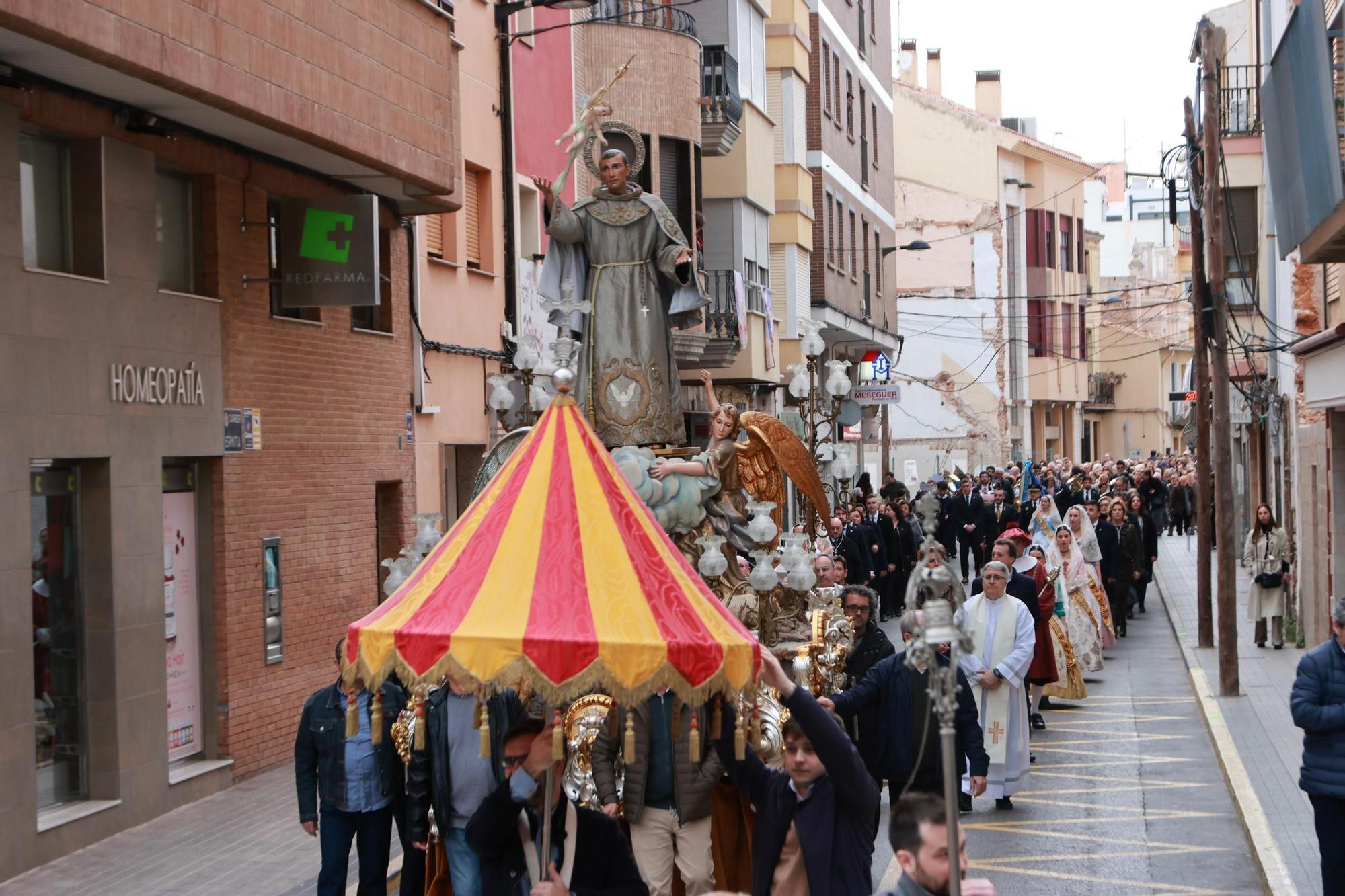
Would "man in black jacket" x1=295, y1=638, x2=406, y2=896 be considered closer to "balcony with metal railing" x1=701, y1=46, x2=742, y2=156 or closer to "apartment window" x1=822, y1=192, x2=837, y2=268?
"balcony with metal railing" x1=701, y1=46, x2=742, y2=156

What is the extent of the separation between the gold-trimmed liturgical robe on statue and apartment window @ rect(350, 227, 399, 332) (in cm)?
713

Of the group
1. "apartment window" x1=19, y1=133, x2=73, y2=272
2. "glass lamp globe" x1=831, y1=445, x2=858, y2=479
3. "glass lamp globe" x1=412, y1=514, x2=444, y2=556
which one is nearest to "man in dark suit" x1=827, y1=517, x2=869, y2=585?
"glass lamp globe" x1=831, y1=445, x2=858, y2=479

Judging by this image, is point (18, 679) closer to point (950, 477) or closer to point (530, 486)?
point (530, 486)

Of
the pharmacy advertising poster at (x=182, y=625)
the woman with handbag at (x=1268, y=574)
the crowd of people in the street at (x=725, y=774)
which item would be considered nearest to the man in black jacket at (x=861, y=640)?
the crowd of people in the street at (x=725, y=774)

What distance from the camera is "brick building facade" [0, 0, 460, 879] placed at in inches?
469

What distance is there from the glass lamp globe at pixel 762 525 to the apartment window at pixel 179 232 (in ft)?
19.9

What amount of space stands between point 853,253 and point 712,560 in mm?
31665

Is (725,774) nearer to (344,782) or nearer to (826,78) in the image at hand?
(344,782)

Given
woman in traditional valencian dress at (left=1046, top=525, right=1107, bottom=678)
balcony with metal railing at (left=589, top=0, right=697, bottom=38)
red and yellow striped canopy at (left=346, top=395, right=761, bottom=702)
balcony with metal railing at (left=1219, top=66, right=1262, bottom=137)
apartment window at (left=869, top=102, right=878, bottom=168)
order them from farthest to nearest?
apartment window at (left=869, top=102, right=878, bottom=168)
balcony with metal railing at (left=1219, top=66, right=1262, bottom=137)
balcony with metal railing at (left=589, top=0, right=697, bottom=38)
woman in traditional valencian dress at (left=1046, top=525, right=1107, bottom=678)
red and yellow striped canopy at (left=346, top=395, right=761, bottom=702)

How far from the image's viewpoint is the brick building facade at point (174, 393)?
11.9 metres

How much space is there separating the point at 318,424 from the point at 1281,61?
9.51 metres

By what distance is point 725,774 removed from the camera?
8.28m

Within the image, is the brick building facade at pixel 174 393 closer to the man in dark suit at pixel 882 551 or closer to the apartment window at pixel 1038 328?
the man in dark suit at pixel 882 551

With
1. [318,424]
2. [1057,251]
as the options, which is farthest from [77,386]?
[1057,251]
